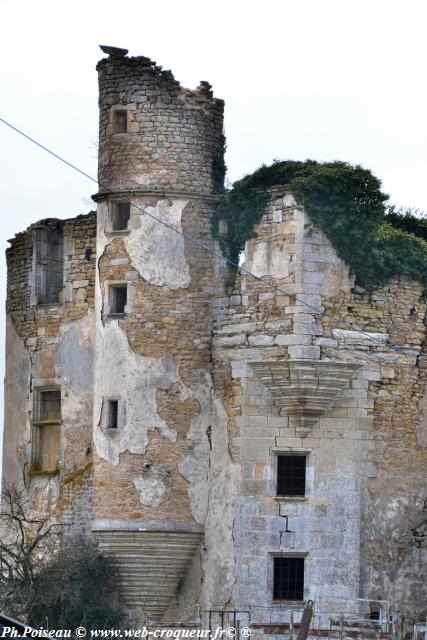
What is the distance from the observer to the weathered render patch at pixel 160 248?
1203 inches

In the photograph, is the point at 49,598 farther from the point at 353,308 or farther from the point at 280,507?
the point at 353,308

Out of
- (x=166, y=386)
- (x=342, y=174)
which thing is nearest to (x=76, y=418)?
(x=166, y=386)

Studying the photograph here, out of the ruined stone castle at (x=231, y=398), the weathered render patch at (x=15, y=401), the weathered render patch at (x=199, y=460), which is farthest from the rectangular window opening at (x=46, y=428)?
the weathered render patch at (x=199, y=460)

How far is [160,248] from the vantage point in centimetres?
3058

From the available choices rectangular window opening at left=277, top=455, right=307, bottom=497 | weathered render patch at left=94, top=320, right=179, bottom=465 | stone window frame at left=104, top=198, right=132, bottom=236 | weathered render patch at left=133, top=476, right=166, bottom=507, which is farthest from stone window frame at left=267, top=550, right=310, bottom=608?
stone window frame at left=104, top=198, right=132, bottom=236

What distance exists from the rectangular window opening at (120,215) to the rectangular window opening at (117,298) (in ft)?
3.94

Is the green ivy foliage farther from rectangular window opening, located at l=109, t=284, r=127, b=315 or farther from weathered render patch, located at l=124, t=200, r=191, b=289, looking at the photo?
rectangular window opening, located at l=109, t=284, r=127, b=315

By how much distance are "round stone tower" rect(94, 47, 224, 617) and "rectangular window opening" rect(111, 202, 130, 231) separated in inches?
1.0

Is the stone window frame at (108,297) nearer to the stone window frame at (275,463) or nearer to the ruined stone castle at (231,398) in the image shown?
the ruined stone castle at (231,398)

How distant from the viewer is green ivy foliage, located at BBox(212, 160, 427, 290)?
97.7ft

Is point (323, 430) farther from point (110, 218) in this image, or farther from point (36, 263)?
point (36, 263)

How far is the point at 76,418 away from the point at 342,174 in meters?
7.69

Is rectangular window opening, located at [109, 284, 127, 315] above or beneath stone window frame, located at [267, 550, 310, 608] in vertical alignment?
above

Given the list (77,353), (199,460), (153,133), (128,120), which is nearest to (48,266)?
(77,353)
